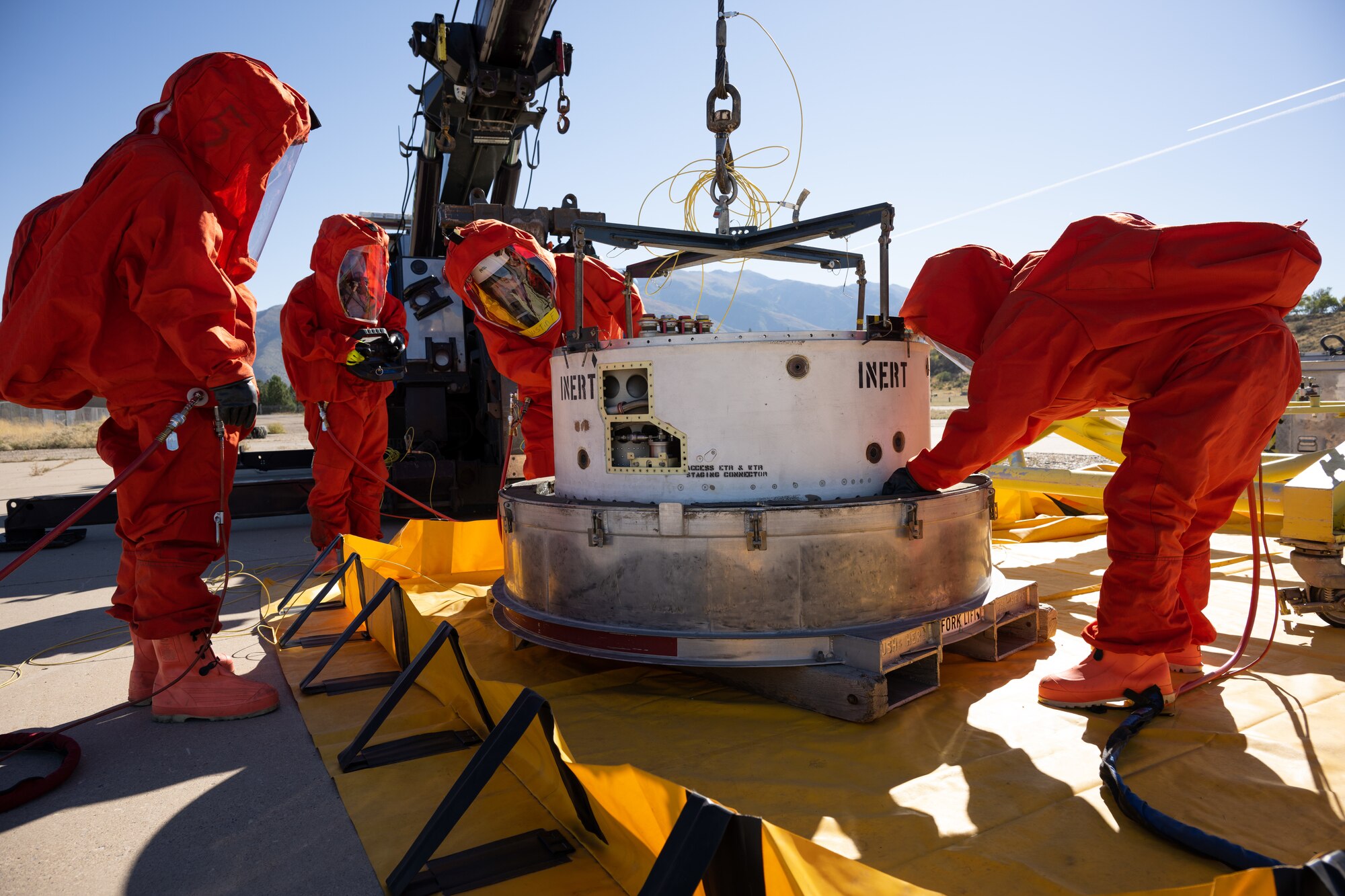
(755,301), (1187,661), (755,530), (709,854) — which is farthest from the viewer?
(755,301)

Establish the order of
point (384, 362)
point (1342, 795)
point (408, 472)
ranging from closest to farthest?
point (1342, 795), point (384, 362), point (408, 472)

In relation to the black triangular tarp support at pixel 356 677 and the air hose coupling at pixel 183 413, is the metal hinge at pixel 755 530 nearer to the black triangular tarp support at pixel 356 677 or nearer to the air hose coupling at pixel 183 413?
the black triangular tarp support at pixel 356 677

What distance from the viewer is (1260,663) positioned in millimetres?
3559

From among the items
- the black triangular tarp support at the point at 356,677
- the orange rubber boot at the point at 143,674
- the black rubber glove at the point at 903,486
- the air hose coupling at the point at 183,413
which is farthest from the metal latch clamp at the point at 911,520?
the orange rubber boot at the point at 143,674

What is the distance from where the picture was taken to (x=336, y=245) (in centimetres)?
589

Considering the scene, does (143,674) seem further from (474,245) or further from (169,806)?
(474,245)

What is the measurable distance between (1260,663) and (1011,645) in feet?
3.22

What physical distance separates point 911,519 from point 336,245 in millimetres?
4519

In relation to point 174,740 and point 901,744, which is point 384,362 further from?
point 901,744

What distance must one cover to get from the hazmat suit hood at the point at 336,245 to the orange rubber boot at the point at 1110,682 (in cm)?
511

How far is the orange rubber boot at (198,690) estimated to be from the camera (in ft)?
11.3

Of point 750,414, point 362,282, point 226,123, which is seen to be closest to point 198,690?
point 226,123

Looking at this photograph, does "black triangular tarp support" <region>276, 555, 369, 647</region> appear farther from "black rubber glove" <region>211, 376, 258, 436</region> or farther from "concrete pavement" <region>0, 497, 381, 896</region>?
"black rubber glove" <region>211, 376, 258, 436</region>

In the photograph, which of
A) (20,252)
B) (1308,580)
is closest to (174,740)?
(20,252)
